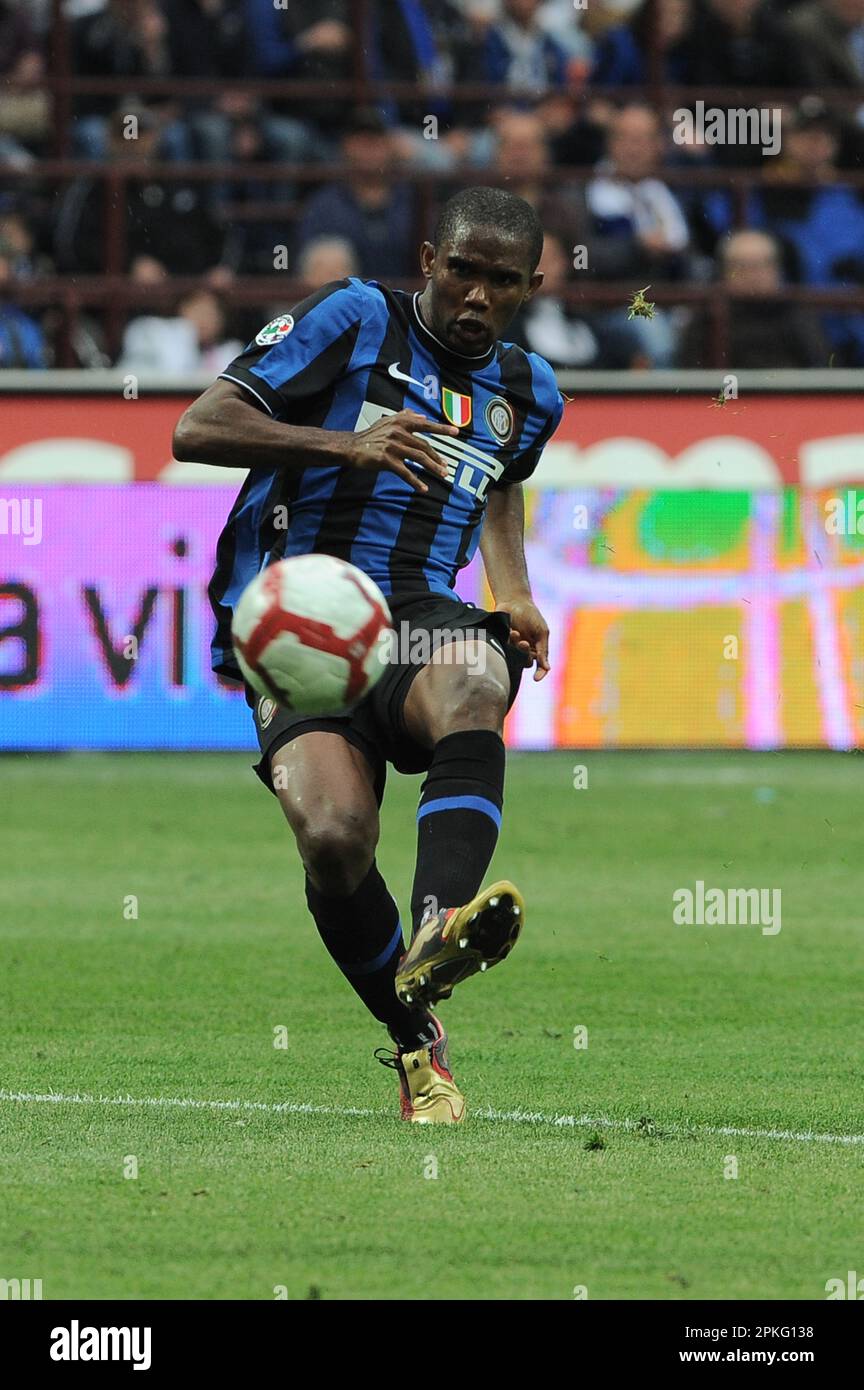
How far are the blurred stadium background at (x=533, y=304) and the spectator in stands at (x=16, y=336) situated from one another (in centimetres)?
2

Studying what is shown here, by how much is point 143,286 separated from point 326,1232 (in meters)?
11.2

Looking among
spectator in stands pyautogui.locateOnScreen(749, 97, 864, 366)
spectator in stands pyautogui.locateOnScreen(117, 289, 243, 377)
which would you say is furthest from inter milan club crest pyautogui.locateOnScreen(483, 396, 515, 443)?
→ spectator in stands pyautogui.locateOnScreen(749, 97, 864, 366)

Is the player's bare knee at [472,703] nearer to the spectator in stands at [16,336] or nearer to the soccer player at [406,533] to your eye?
the soccer player at [406,533]

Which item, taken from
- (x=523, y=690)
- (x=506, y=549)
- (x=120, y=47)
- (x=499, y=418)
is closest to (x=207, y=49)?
(x=120, y=47)

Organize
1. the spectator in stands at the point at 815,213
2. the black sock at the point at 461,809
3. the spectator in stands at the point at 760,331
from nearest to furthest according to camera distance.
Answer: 1. the black sock at the point at 461,809
2. the spectator in stands at the point at 760,331
3. the spectator in stands at the point at 815,213

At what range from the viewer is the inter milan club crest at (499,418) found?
19.3ft

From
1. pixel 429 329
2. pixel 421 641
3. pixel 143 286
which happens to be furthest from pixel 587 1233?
pixel 143 286

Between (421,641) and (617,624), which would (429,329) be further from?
(617,624)

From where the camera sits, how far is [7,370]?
13.9 m

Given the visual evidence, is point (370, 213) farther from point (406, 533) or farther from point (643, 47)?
point (406, 533)

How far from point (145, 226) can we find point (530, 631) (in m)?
10.5

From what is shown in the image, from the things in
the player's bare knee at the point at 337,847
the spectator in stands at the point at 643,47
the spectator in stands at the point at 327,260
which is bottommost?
the player's bare knee at the point at 337,847

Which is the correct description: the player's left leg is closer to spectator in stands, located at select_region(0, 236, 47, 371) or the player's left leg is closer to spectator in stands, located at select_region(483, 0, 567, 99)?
spectator in stands, located at select_region(0, 236, 47, 371)

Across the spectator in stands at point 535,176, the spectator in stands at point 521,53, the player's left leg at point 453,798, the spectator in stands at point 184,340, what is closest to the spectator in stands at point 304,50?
the spectator in stands at point 521,53
